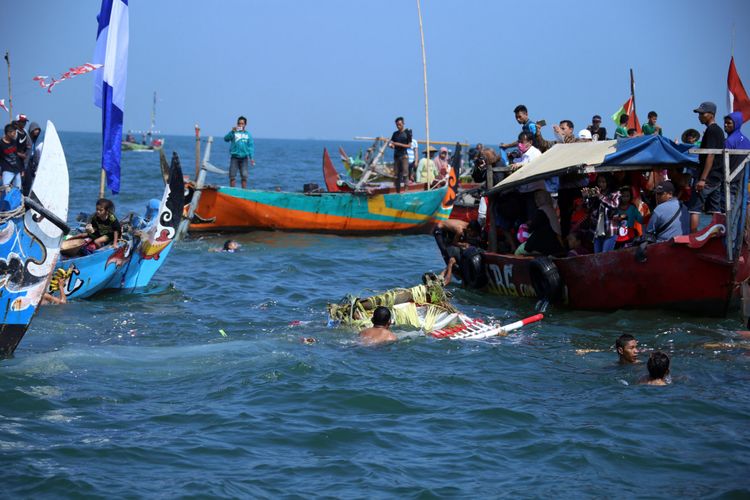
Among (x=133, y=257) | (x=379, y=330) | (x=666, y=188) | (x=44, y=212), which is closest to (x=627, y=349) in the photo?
(x=379, y=330)

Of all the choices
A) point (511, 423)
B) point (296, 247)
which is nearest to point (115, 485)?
point (511, 423)

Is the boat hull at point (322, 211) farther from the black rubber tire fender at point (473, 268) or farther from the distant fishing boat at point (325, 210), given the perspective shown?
the black rubber tire fender at point (473, 268)

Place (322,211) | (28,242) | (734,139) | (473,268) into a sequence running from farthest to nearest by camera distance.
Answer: (322,211), (473,268), (734,139), (28,242)

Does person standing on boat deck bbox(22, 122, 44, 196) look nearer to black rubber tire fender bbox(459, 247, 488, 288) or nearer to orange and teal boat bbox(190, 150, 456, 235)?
orange and teal boat bbox(190, 150, 456, 235)

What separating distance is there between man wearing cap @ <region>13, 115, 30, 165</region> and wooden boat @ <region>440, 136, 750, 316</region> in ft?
26.7

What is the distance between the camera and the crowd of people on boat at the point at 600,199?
39.5ft

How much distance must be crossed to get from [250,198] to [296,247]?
5.01 feet

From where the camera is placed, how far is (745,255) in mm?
11297

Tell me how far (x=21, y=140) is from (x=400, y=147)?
30.1 feet

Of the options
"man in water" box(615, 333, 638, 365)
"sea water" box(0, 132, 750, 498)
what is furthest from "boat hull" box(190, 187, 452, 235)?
"man in water" box(615, 333, 638, 365)

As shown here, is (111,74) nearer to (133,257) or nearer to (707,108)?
(133,257)

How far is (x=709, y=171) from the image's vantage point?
1210 centimetres

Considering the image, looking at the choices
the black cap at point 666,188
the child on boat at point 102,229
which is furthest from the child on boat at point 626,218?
the child on boat at point 102,229

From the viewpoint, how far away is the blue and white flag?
14680 mm
